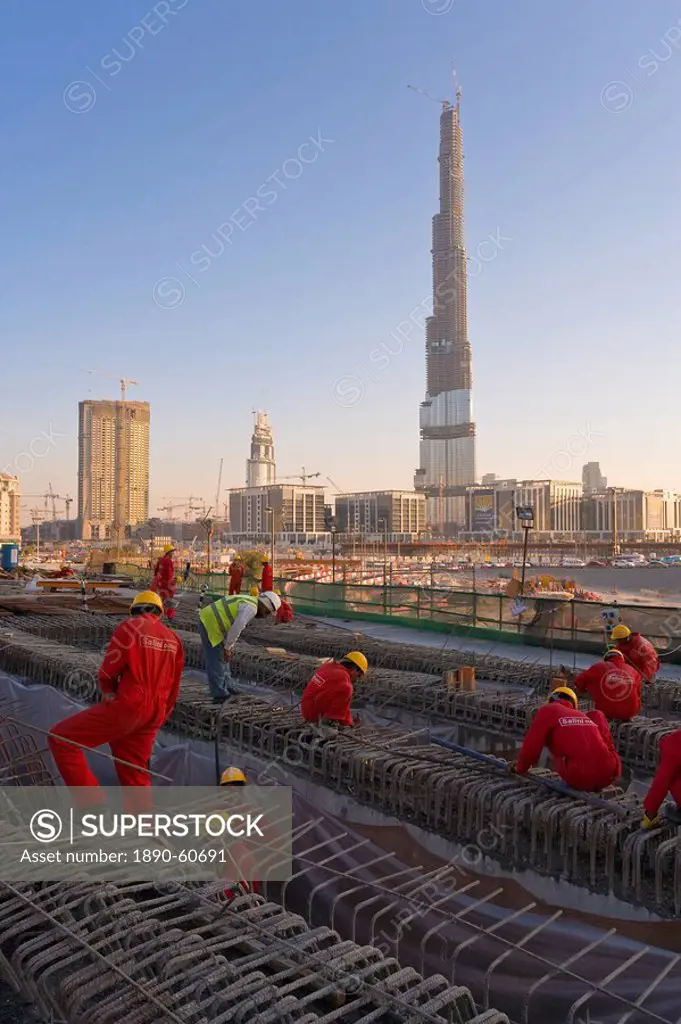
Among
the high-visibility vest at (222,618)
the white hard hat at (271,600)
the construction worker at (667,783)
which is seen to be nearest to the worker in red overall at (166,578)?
the white hard hat at (271,600)

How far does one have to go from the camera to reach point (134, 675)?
214 inches

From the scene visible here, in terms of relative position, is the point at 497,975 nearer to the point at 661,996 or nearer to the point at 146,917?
the point at 661,996

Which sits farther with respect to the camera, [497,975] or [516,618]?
[516,618]

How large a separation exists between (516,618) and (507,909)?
9281 millimetres

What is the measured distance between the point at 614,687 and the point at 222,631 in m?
4.28

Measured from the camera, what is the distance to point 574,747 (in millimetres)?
5926

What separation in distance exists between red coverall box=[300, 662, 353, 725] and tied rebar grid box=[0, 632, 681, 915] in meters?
0.18

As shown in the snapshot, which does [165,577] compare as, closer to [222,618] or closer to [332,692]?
[222,618]

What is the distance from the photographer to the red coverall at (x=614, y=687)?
796 cm

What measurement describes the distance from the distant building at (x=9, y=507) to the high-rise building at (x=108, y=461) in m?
42.6

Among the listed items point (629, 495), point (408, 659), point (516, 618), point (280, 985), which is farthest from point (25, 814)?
point (629, 495)

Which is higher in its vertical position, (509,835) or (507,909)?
(509,835)

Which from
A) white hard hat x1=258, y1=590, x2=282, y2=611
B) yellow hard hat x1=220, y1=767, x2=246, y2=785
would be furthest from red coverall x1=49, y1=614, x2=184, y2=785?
white hard hat x1=258, y1=590, x2=282, y2=611

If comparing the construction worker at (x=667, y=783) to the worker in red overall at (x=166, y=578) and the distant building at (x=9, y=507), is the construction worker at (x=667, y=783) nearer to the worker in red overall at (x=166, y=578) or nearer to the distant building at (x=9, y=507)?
the worker in red overall at (x=166, y=578)
